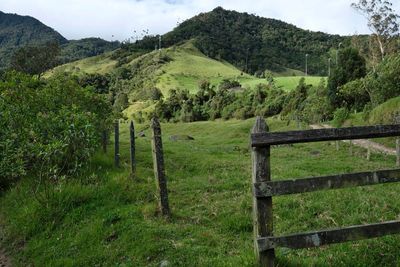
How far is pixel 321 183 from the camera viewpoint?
5.91 meters

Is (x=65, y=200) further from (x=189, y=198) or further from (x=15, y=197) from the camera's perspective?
(x=189, y=198)

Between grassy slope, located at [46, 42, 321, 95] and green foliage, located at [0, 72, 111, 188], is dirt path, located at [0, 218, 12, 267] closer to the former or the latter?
green foliage, located at [0, 72, 111, 188]

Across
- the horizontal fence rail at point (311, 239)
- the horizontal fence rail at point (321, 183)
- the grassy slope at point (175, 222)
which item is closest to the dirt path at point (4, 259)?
the grassy slope at point (175, 222)

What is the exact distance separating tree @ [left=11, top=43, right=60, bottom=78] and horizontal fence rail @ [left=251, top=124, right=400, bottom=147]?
81.0 metres

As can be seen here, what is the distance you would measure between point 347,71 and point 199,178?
45259mm

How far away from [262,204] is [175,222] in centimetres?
404

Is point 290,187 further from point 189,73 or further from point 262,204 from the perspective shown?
point 189,73

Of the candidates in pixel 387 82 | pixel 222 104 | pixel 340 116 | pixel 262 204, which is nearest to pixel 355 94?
pixel 387 82

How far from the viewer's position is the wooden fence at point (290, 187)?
19.0 feet

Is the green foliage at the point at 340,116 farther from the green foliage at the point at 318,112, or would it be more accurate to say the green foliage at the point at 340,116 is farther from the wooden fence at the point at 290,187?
the wooden fence at the point at 290,187

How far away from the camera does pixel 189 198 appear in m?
12.0

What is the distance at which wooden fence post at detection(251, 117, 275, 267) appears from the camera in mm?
A: 5832

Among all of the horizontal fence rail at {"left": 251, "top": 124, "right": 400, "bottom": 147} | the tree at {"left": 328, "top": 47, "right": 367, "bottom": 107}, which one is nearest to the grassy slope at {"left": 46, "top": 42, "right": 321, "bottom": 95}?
the tree at {"left": 328, "top": 47, "right": 367, "bottom": 107}

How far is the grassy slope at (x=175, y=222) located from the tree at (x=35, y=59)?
74.0 meters
